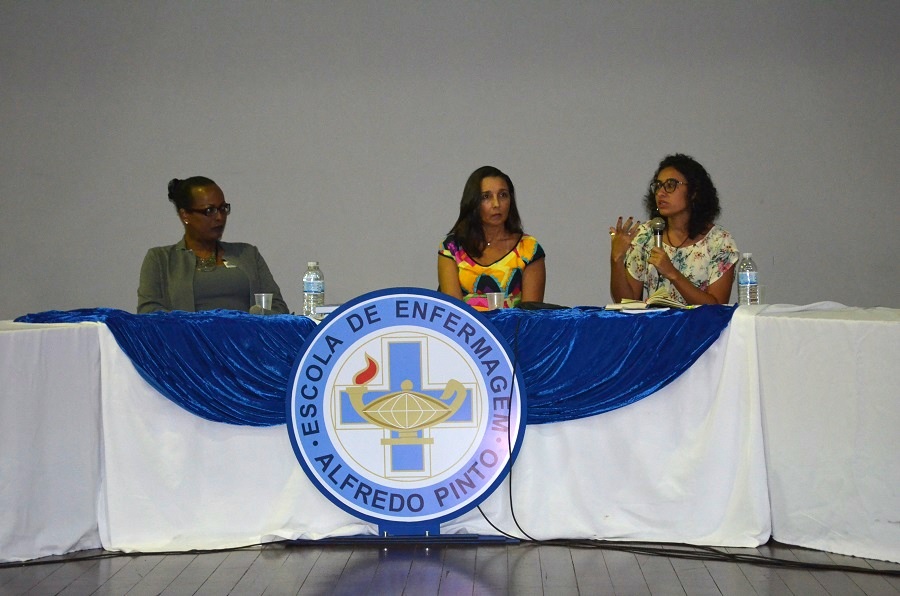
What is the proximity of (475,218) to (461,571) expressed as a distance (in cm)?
161

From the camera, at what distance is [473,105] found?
5.50 meters

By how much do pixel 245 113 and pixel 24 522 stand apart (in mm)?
2959

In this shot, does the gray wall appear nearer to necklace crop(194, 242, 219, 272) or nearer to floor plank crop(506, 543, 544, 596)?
necklace crop(194, 242, 219, 272)

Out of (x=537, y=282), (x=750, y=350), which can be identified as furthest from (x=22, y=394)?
(x=750, y=350)

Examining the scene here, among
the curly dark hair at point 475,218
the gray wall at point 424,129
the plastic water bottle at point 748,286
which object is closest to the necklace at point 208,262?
the curly dark hair at point 475,218

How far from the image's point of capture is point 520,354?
3213mm

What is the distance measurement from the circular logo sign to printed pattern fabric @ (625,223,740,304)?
0.99m

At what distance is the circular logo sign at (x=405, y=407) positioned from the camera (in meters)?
3.17

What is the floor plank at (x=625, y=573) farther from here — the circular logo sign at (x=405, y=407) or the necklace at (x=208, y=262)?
the necklace at (x=208, y=262)

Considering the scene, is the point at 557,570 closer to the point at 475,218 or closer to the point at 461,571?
the point at 461,571

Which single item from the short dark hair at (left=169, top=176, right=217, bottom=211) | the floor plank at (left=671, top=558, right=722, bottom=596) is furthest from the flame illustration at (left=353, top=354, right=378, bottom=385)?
the short dark hair at (left=169, top=176, right=217, bottom=211)

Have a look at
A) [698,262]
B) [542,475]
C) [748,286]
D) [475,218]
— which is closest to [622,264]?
[698,262]

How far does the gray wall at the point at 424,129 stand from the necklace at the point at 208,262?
1407 mm

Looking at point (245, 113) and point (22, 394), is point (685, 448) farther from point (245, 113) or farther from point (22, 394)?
point (245, 113)
